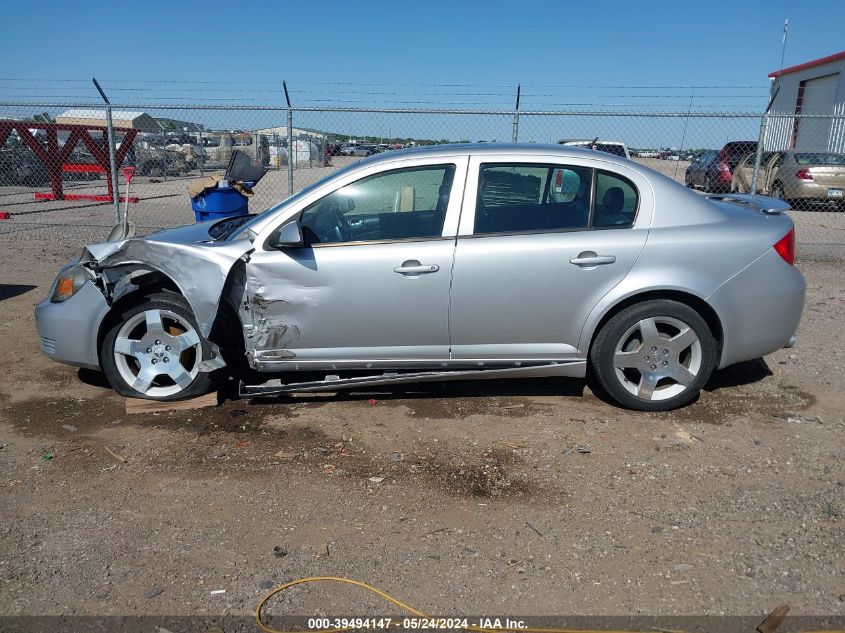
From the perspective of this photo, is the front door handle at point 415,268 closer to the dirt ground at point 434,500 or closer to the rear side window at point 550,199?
the rear side window at point 550,199

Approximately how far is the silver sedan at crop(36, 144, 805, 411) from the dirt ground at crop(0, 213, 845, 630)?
0.35m

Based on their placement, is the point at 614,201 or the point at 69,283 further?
the point at 69,283

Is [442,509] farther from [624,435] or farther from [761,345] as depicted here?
[761,345]

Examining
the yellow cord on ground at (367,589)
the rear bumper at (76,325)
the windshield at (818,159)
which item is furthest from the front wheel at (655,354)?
the windshield at (818,159)

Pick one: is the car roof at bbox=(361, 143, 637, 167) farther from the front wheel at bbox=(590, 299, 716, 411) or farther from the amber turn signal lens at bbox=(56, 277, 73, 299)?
the amber turn signal lens at bbox=(56, 277, 73, 299)

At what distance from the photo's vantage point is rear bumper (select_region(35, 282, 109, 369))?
14.9ft

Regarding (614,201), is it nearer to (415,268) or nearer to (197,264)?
(415,268)

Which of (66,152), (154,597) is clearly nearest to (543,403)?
(154,597)

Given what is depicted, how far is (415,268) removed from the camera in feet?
14.0

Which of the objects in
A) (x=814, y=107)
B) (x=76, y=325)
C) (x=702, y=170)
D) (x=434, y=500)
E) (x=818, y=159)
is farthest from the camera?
(x=814, y=107)

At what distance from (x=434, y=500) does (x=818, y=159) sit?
16.2m

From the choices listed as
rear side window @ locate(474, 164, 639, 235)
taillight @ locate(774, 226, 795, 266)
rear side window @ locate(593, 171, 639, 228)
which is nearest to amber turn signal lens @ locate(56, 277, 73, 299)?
rear side window @ locate(474, 164, 639, 235)

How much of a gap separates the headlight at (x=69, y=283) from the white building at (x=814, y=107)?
23.2 meters

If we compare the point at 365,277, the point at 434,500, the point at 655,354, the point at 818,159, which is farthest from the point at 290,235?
the point at 818,159
